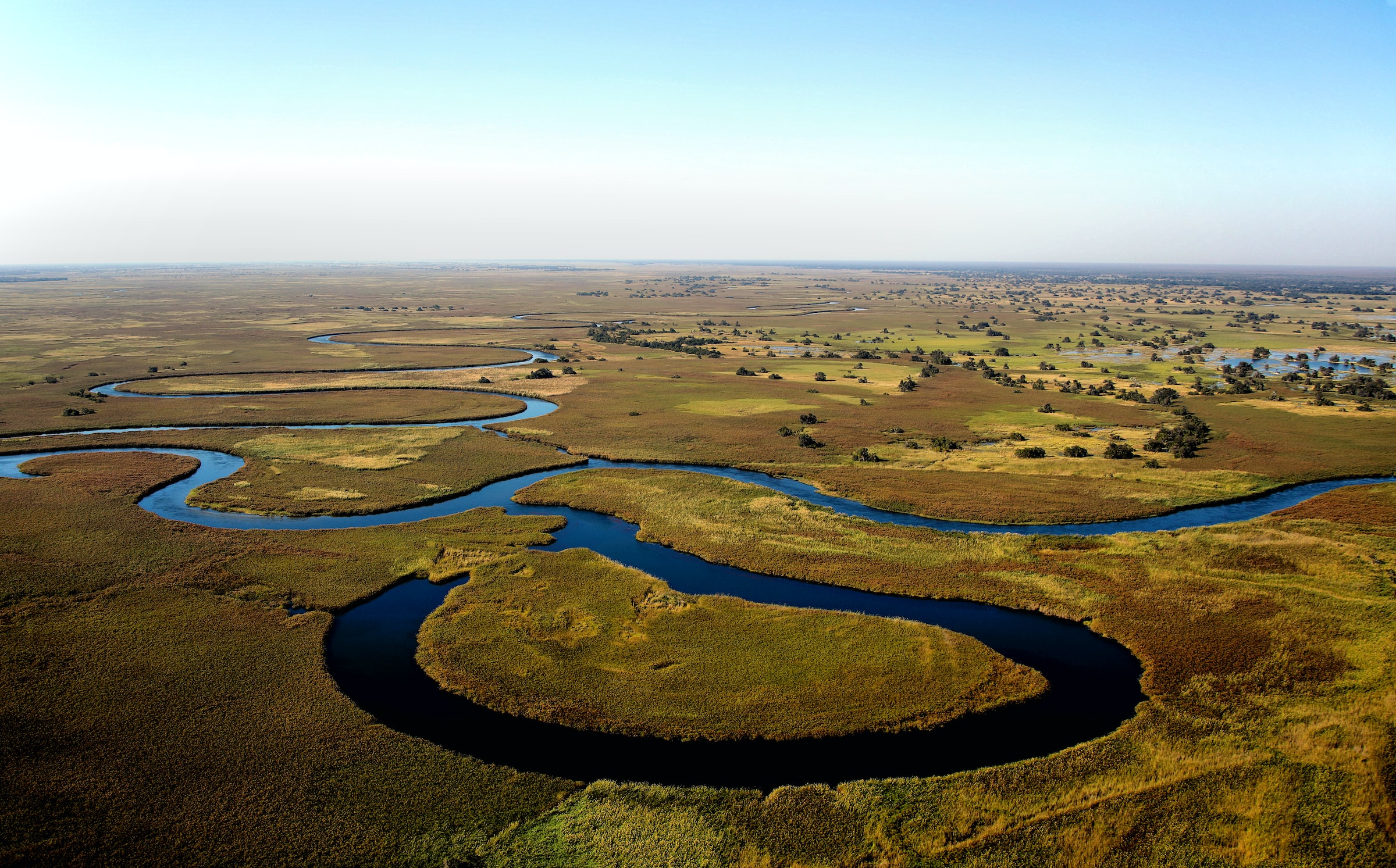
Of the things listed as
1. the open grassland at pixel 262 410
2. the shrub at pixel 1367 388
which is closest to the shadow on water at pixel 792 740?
the open grassland at pixel 262 410

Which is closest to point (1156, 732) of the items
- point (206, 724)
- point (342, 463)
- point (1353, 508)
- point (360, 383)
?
point (206, 724)

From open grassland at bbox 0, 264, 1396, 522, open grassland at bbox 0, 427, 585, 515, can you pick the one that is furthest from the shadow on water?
open grassland at bbox 0, 427, 585, 515

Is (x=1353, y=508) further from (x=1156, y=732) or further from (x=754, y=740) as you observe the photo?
(x=754, y=740)

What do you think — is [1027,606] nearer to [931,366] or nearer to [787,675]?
[787,675]

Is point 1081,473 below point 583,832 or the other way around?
the other way around

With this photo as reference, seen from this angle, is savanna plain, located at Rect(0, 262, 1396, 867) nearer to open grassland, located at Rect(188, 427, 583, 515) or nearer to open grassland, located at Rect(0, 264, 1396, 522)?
open grassland, located at Rect(188, 427, 583, 515)

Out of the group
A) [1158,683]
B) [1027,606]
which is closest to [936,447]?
[1027,606]

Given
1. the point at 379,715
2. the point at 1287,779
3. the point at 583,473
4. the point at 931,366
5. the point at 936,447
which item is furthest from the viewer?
the point at 931,366
